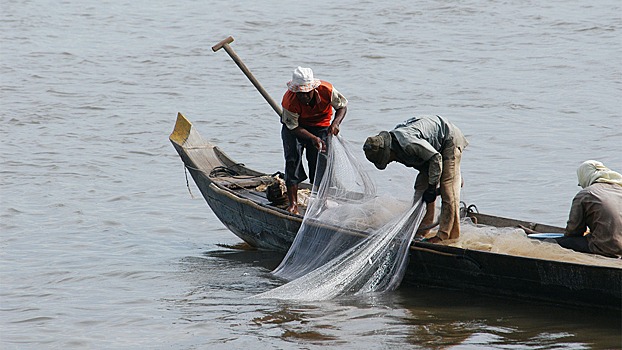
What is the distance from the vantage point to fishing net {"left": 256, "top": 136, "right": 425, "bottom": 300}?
21.4ft

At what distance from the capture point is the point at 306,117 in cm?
751

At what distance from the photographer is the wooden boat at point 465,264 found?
5797 mm

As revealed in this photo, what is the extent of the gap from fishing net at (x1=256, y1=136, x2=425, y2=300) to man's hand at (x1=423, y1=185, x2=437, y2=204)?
0.23 ft

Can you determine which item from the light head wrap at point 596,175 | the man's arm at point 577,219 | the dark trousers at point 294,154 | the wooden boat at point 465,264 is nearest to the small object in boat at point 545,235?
the wooden boat at point 465,264

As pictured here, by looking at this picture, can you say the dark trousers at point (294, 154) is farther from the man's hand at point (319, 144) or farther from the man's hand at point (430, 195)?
the man's hand at point (430, 195)

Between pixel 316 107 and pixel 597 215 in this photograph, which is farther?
pixel 316 107

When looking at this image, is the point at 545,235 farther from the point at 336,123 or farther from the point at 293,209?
the point at 293,209

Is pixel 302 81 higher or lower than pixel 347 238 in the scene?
higher

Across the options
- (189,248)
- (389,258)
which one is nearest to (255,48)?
(189,248)

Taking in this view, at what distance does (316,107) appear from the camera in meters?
7.48

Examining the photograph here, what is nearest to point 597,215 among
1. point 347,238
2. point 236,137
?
point 347,238

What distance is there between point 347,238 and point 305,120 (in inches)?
49.7

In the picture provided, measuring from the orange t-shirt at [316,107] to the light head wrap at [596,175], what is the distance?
7.03 feet

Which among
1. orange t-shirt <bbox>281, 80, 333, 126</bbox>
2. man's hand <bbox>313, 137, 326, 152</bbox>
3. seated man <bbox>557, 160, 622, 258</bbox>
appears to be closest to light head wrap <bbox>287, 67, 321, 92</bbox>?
orange t-shirt <bbox>281, 80, 333, 126</bbox>
